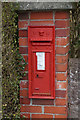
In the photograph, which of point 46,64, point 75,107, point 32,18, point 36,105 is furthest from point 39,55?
point 75,107

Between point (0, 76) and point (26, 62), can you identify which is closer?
point (0, 76)

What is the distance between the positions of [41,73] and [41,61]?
130mm

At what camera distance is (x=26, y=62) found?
209cm

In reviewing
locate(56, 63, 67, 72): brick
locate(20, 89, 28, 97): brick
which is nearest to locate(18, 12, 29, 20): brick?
locate(56, 63, 67, 72): brick

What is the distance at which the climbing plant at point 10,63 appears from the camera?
6.36 ft

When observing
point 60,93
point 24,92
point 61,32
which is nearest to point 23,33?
point 61,32

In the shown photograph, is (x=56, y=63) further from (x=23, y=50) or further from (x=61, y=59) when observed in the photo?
(x=23, y=50)

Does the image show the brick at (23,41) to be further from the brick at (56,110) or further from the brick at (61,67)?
the brick at (56,110)

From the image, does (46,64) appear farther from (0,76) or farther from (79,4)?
(79,4)

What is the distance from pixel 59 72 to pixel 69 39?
0.37 m

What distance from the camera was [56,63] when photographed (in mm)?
2066

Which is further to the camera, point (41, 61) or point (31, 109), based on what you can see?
point (31, 109)

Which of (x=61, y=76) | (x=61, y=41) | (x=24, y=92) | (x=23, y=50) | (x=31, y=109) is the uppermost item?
(x=61, y=41)

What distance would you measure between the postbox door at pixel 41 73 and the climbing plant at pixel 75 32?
272 mm
